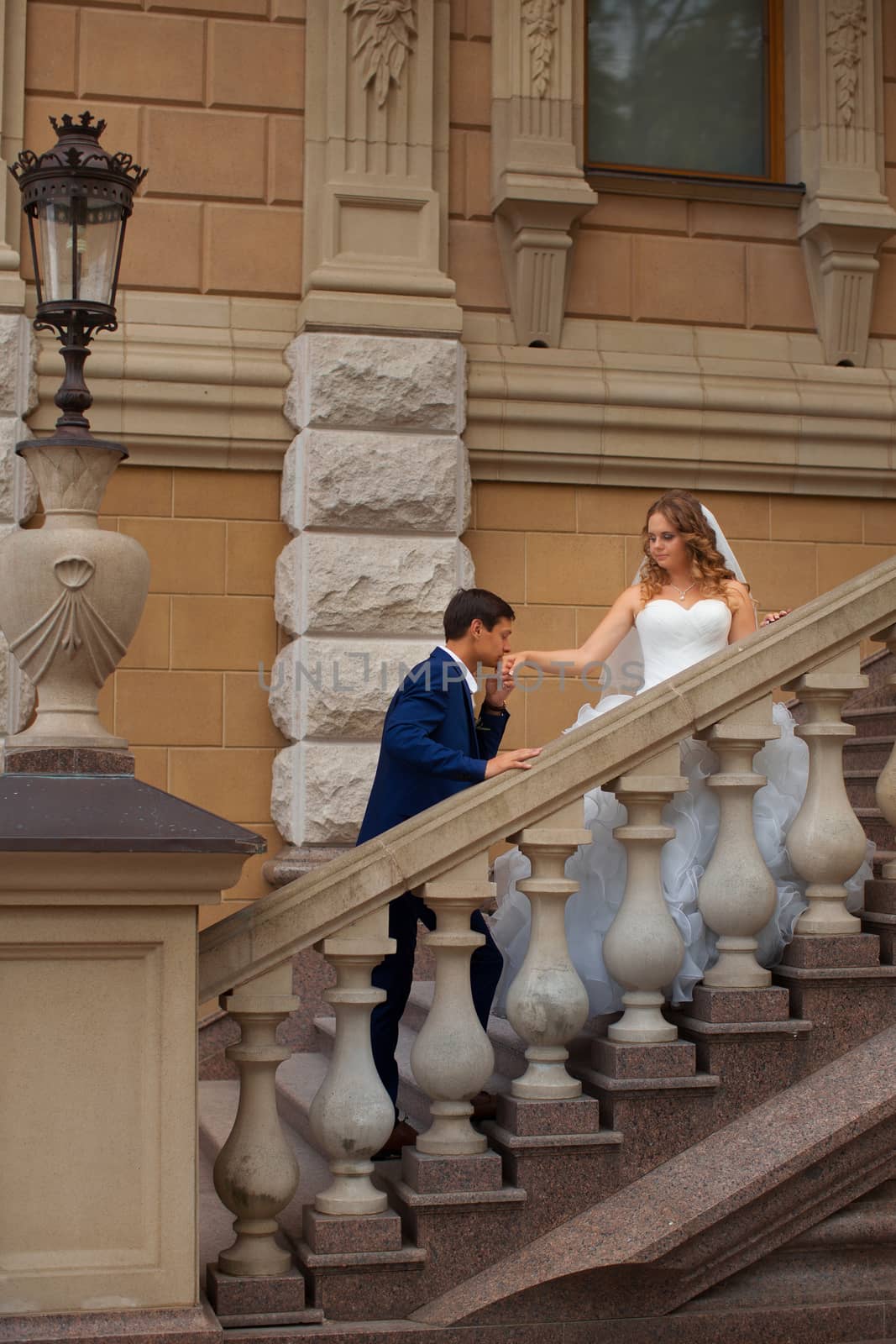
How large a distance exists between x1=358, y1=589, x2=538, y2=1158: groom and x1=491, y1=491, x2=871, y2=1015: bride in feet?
0.61

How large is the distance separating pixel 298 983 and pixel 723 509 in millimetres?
3123

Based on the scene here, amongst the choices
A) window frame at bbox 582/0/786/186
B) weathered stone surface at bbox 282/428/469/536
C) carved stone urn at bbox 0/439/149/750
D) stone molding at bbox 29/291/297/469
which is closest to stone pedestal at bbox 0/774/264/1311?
carved stone urn at bbox 0/439/149/750

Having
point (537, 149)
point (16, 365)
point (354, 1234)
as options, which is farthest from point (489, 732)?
point (537, 149)

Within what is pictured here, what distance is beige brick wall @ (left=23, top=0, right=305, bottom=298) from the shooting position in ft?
23.3

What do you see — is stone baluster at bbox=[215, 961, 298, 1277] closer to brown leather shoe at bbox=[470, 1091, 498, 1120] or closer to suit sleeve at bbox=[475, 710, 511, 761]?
brown leather shoe at bbox=[470, 1091, 498, 1120]

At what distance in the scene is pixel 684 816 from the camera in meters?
4.20

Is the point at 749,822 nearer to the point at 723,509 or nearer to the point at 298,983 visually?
the point at 298,983

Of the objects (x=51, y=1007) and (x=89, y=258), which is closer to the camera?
(x=51, y=1007)

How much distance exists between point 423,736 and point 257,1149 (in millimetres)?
1219

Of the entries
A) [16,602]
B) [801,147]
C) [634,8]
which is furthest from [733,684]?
[634,8]

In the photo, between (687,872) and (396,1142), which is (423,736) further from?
(396,1142)

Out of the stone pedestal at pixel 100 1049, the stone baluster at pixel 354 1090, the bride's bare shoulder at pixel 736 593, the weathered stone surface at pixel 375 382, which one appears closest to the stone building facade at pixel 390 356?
the weathered stone surface at pixel 375 382

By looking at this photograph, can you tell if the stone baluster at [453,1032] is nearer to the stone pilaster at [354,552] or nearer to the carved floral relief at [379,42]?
the stone pilaster at [354,552]

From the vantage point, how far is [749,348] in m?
7.71
